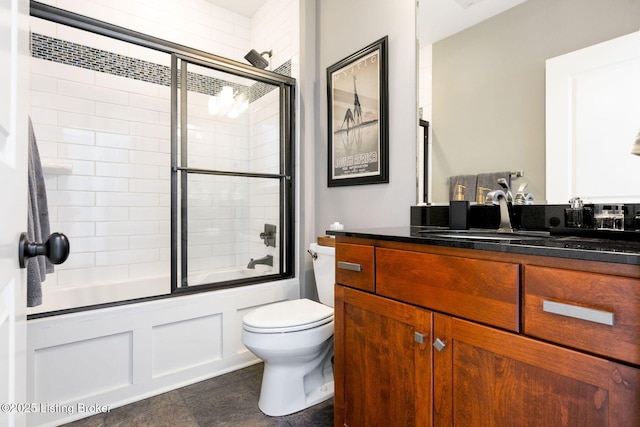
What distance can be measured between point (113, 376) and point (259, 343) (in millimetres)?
833

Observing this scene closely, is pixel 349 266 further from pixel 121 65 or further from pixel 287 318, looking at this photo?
pixel 121 65

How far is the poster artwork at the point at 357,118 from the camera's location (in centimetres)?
191

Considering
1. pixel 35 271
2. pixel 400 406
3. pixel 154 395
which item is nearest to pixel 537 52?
pixel 400 406

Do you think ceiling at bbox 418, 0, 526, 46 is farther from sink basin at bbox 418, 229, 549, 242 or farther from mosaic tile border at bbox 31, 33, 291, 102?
mosaic tile border at bbox 31, 33, 291, 102

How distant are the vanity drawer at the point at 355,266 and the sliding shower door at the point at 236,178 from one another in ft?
3.32

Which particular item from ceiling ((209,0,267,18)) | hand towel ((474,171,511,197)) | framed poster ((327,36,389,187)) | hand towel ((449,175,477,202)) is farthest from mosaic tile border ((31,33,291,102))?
hand towel ((474,171,511,197))

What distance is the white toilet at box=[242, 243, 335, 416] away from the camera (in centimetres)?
148

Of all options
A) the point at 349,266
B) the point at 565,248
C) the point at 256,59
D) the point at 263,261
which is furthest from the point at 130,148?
the point at 565,248

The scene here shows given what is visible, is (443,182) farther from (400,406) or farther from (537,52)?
(400,406)

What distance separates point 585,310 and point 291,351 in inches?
45.2

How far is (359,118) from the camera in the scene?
2.01 m

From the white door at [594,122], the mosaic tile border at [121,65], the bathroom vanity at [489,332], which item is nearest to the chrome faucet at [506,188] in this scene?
the white door at [594,122]

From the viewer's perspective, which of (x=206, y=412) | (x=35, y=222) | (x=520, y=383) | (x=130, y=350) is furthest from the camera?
(x=130, y=350)

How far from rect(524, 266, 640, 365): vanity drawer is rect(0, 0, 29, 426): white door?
3.25 feet
